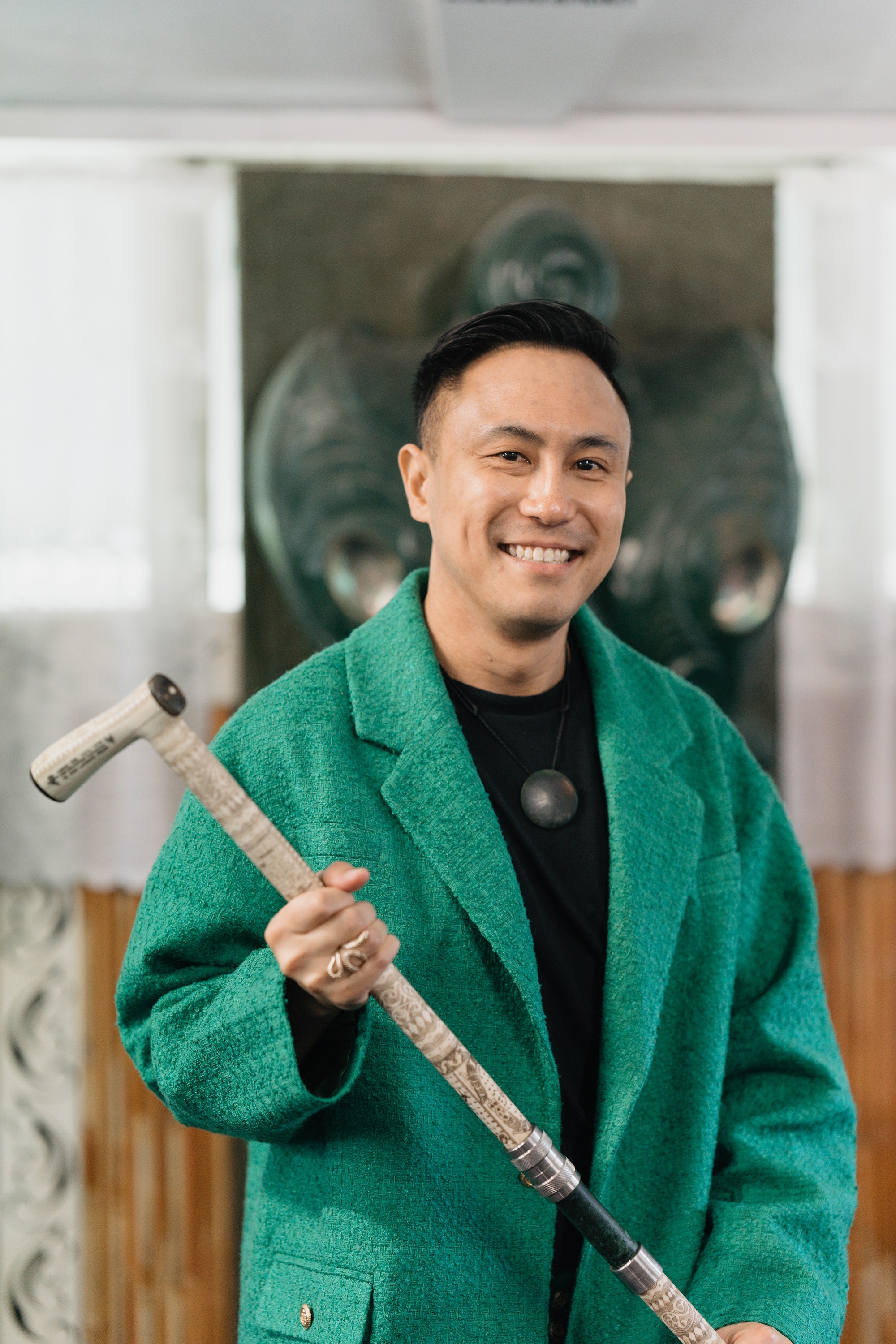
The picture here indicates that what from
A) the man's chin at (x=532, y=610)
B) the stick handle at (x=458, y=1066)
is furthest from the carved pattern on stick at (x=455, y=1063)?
the man's chin at (x=532, y=610)

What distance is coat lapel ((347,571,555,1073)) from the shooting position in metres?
0.98

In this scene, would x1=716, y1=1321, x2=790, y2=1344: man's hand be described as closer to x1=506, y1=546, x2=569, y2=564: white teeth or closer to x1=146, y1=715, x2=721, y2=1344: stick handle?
x1=146, y1=715, x2=721, y2=1344: stick handle

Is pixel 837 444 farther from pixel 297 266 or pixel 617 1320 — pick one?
pixel 617 1320

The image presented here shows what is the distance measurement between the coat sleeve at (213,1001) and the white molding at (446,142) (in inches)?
69.3

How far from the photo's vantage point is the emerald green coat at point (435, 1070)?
959 millimetres

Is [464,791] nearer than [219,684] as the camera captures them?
Yes

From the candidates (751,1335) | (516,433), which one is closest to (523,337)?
(516,433)

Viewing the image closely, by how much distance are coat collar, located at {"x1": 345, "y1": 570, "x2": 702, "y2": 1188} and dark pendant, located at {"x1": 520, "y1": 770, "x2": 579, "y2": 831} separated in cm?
4

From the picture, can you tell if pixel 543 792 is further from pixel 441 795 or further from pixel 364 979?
pixel 364 979

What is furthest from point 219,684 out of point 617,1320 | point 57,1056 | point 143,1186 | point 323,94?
point 617,1320

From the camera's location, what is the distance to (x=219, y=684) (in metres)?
2.31

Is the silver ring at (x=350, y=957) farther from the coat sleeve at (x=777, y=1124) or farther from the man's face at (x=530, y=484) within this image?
the coat sleeve at (x=777, y=1124)

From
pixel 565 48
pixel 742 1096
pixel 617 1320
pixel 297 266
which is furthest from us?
pixel 297 266

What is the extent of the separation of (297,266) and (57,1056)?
1686 millimetres
